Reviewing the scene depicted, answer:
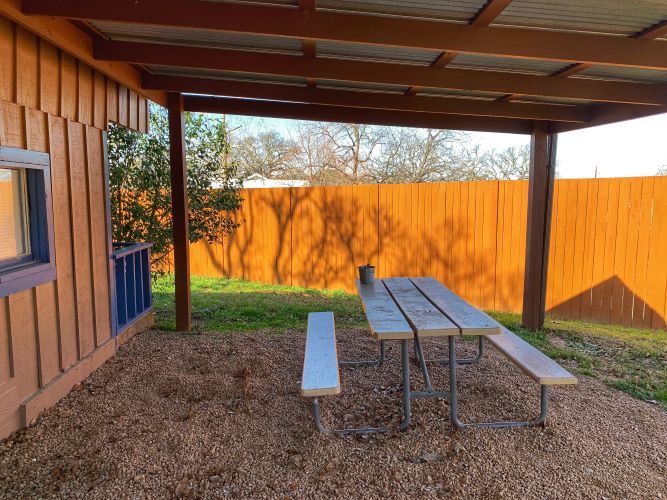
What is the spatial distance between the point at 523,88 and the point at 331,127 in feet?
42.6

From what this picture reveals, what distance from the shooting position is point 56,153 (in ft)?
10.3

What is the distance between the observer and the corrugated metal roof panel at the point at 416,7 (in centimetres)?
254

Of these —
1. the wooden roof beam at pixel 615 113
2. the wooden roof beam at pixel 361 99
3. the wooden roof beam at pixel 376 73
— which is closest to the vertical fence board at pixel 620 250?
the wooden roof beam at pixel 615 113

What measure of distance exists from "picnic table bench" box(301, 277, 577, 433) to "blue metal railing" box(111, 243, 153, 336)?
1.96 m

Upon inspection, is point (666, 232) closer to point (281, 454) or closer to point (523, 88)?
point (523, 88)

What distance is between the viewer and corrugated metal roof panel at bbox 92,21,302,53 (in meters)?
3.13

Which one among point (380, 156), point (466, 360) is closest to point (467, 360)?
point (466, 360)

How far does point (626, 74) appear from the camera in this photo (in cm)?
363

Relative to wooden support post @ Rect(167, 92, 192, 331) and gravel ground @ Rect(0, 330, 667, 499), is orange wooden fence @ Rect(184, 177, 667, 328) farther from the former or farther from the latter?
wooden support post @ Rect(167, 92, 192, 331)

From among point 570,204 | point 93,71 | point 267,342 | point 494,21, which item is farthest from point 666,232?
point 93,71

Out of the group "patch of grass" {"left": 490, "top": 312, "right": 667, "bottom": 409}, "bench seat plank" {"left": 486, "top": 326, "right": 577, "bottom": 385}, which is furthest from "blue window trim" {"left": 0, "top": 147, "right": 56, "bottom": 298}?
"patch of grass" {"left": 490, "top": 312, "right": 667, "bottom": 409}

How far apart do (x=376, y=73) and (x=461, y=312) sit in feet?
6.40

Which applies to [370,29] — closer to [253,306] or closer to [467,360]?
[467,360]

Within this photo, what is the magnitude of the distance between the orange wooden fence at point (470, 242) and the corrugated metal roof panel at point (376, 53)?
3.84m
